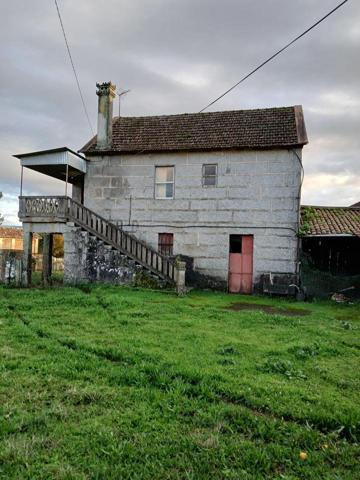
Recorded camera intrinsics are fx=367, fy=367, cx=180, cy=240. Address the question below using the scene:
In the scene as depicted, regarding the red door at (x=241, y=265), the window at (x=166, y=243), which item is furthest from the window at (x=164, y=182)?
the red door at (x=241, y=265)

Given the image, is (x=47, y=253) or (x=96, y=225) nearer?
(x=96, y=225)

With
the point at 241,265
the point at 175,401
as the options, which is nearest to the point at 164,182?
the point at 241,265

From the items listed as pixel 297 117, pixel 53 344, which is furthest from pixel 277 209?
pixel 53 344

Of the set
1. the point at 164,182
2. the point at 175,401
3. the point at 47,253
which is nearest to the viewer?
the point at 175,401

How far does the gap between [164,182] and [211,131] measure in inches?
129

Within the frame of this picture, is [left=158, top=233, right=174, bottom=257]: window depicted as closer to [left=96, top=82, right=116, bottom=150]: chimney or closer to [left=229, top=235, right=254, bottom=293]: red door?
[left=229, top=235, right=254, bottom=293]: red door

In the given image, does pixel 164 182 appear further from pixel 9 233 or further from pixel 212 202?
pixel 9 233

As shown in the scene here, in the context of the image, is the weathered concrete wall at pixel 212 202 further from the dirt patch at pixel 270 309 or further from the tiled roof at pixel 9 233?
the tiled roof at pixel 9 233

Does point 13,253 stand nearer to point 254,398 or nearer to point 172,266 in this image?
point 172,266

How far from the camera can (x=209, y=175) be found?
1683 centimetres

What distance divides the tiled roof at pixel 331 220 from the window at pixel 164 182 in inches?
244

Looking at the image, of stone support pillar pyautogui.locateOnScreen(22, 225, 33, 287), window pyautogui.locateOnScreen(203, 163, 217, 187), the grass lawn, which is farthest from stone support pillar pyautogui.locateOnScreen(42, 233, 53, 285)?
the grass lawn

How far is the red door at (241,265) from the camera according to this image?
16.2m

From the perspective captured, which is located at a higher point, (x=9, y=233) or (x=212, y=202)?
(x=212, y=202)
